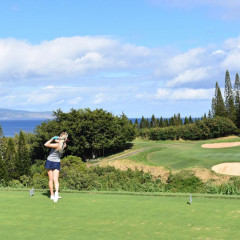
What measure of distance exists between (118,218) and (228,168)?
30.0m

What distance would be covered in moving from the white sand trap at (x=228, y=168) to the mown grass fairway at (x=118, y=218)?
25.9m

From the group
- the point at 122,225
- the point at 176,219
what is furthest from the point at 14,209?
the point at 176,219

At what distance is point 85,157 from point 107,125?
7.99 meters

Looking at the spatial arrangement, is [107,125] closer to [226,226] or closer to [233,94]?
[233,94]

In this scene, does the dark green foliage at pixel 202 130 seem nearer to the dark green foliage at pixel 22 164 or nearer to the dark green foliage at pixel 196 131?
the dark green foliage at pixel 196 131

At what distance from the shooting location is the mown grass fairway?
208 inches

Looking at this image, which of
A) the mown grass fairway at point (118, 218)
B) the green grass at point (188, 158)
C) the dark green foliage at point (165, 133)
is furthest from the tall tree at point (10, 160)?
the mown grass fairway at point (118, 218)

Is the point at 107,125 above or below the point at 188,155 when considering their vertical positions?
above

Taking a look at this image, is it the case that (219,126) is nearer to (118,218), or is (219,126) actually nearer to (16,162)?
(16,162)

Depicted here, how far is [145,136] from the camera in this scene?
8388 centimetres

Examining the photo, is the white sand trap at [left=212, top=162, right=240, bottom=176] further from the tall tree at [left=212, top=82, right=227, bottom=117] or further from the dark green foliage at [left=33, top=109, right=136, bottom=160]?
the tall tree at [left=212, top=82, right=227, bottom=117]

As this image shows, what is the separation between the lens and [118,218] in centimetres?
632

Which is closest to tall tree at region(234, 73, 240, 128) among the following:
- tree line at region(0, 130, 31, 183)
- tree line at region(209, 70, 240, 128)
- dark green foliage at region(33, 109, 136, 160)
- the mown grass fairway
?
tree line at region(209, 70, 240, 128)

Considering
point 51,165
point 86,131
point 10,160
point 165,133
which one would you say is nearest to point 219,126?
point 165,133
